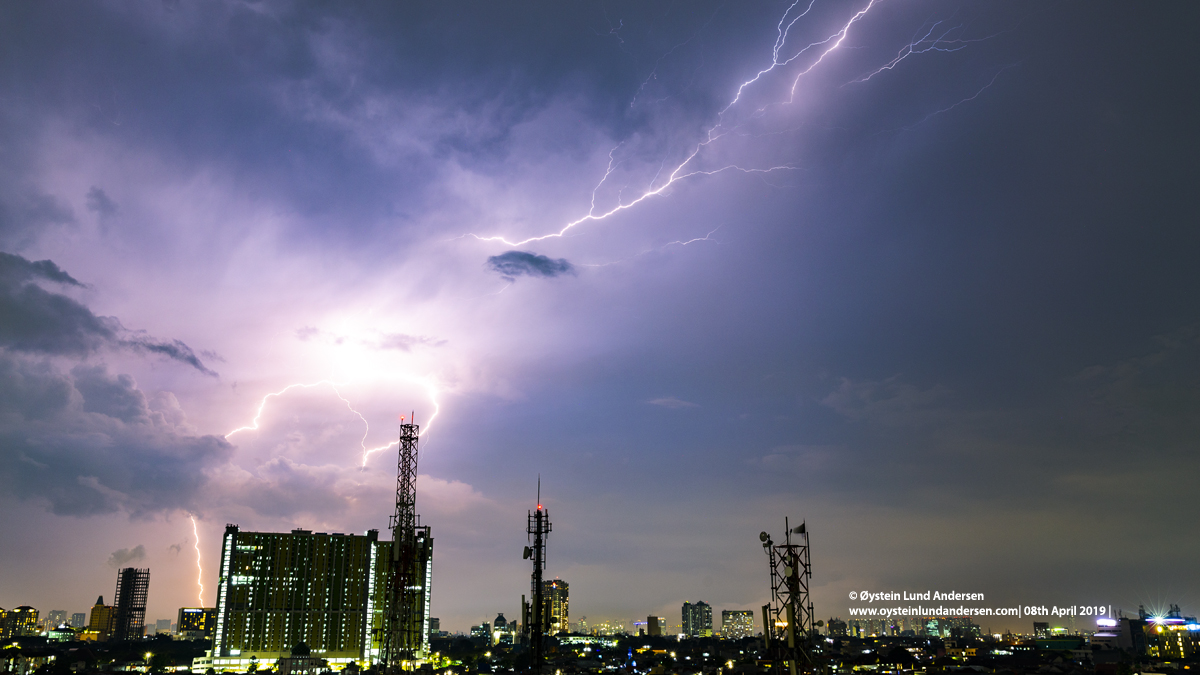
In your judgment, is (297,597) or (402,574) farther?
(297,597)

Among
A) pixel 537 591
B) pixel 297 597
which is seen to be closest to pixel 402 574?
pixel 537 591

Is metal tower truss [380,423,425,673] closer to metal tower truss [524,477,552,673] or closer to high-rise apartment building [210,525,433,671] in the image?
metal tower truss [524,477,552,673]

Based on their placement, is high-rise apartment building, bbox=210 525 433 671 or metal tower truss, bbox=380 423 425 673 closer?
metal tower truss, bbox=380 423 425 673

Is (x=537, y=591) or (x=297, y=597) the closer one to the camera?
(x=537, y=591)

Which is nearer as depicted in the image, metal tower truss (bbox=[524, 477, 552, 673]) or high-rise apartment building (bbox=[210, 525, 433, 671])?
metal tower truss (bbox=[524, 477, 552, 673])

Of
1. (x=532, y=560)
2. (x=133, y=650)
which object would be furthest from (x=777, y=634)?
(x=133, y=650)

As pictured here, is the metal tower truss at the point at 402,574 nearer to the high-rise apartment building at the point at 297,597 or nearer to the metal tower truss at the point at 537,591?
the metal tower truss at the point at 537,591

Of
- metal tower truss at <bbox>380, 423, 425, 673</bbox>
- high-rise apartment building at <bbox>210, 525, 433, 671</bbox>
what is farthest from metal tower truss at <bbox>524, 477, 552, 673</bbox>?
high-rise apartment building at <bbox>210, 525, 433, 671</bbox>

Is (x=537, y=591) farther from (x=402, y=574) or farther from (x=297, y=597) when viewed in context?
(x=297, y=597)

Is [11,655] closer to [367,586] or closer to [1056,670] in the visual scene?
[367,586]
